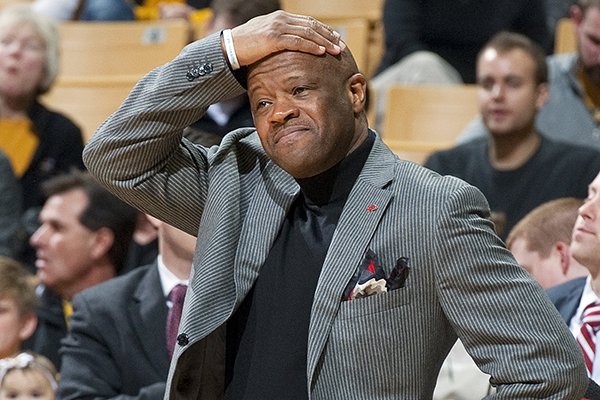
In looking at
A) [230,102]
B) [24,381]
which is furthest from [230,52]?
[230,102]

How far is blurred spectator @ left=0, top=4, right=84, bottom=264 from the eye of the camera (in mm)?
5035

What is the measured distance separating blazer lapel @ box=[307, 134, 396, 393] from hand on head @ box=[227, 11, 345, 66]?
8.6 inches

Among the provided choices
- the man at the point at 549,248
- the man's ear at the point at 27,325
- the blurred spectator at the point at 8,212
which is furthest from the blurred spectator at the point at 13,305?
the man at the point at 549,248

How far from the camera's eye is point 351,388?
6.11 ft

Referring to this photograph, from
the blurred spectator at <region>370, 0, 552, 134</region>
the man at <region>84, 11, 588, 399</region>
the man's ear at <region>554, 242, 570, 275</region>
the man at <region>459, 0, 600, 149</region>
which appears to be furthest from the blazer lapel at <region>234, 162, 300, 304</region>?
the blurred spectator at <region>370, 0, 552, 134</region>

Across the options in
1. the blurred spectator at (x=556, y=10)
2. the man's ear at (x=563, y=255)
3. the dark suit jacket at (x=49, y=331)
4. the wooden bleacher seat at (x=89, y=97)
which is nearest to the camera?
the man's ear at (x=563, y=255)

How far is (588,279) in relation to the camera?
9.66 ft

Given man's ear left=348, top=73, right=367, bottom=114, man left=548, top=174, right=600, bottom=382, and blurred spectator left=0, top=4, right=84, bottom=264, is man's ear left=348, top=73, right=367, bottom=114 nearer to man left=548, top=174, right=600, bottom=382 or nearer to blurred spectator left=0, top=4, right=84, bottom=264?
man left=548, top=174, right=600, bottom=382

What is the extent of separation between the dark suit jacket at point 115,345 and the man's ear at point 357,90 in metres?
1.25

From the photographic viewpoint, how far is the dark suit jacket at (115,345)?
3043 mm

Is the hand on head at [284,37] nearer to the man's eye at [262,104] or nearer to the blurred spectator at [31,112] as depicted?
the man's eye at [262,104]

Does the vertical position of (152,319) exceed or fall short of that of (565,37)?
it exceeds it

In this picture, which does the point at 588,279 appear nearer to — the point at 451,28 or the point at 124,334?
the point at 124,334

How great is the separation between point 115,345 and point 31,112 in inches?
90.4
